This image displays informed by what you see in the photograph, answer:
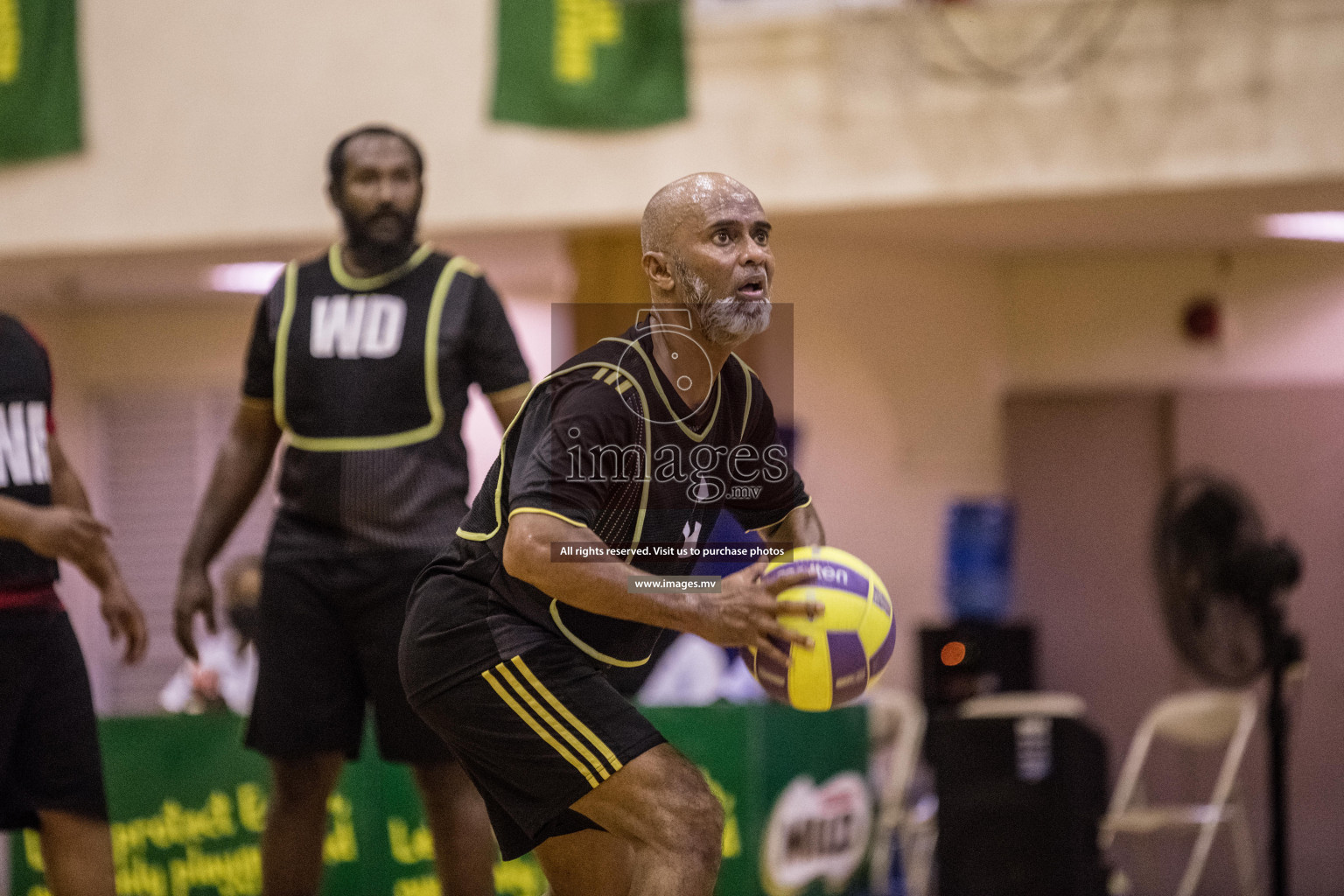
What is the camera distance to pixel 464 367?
3.89 meters

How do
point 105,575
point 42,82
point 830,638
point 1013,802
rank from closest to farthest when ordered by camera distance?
point 830,638 < point 105,575 < point 1013,802 < point 42,82

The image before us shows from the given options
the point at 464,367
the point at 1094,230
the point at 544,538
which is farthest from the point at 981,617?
the point at 544,538

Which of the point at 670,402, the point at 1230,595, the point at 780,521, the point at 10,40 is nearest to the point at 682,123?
the point at 1230,595

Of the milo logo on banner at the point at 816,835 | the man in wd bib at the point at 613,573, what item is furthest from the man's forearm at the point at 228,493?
the milo logo on banner at the point at 816,835

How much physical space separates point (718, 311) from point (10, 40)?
674 centimetres

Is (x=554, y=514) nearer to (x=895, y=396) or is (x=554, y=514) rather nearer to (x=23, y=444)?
(x=23, y=444)

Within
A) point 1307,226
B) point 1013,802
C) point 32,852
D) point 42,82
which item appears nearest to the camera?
point 1013,802

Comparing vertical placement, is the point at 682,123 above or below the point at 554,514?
above

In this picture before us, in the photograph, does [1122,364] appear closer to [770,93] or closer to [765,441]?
[770,93]

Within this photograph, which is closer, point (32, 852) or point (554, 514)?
point (554, 514)

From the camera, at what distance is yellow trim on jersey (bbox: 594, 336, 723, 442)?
9.20 ft

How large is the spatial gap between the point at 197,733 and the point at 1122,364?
6226 millimetres

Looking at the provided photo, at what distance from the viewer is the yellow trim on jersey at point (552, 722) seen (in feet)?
8.95

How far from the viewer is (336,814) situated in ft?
18.4
